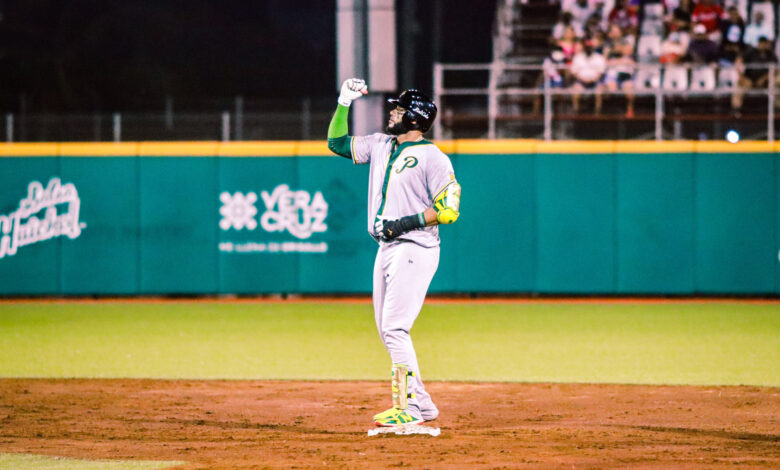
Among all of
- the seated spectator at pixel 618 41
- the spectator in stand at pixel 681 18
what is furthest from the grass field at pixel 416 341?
the spectator in stand at pixel 681 18

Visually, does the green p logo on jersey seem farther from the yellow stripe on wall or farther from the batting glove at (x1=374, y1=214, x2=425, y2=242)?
the yellow stripe on wall

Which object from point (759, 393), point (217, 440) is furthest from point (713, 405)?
point (217, 440)

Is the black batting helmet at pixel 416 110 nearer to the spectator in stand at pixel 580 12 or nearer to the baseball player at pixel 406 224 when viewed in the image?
the baseball player at pixel 406 224

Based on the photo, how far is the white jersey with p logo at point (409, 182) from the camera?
6938 mm

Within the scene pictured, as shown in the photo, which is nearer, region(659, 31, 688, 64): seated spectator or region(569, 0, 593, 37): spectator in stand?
region(659, 31, 688, 64): seated spectator

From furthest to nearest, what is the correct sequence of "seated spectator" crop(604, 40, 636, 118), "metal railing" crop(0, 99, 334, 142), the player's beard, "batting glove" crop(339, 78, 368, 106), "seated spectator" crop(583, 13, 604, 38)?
"metal railing" crop(0, 99, 334, 142) < "seated spectator" crop(583, 13, 604, 38) < "seated spectator" crop(604, 40, 636, 118) < "batting glove" crop(339, 78, 368, 106) < the player's beard

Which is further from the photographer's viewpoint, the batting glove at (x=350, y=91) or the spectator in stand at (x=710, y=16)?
the spectator in stand at (x=710, y=16)

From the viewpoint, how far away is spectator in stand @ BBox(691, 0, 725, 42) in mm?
19188

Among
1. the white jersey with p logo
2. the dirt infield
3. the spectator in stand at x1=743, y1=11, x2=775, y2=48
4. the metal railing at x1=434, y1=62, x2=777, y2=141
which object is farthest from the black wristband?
the spectator in stand at x1=743, y1=11, x2=775, y2=48

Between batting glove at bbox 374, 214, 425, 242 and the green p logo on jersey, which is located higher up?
the green p logo on jersey

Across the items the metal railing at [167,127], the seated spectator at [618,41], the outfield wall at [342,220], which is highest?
the seated spectator at [618,41]

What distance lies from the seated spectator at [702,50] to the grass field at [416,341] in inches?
196

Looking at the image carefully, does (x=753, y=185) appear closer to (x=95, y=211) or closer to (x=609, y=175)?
(x=609, y=175)

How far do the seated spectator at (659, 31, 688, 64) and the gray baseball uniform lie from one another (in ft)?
42.0
